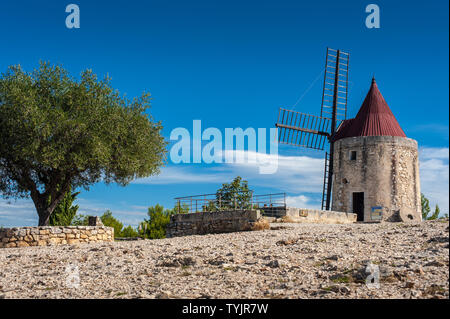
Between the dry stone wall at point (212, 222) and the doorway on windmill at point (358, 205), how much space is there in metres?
10.9

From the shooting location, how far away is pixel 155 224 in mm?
39531

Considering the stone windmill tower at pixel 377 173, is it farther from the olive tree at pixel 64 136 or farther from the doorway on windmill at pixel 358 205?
the olive tree at pixel 64 136

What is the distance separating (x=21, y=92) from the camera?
21844mm

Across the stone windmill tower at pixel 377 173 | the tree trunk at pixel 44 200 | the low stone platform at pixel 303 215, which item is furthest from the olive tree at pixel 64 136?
the stone windmill tower at pixel 377 173

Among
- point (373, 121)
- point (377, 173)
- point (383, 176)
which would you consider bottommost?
point (383, 176)

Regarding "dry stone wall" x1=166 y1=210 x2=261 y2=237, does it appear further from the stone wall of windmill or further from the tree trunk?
the stone wall of windmill

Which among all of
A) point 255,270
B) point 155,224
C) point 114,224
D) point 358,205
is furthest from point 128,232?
point 255,270

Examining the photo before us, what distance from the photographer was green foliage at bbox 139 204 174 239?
126ft

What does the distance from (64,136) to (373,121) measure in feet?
62.5

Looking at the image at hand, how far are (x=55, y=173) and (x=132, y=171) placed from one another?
3866 mm

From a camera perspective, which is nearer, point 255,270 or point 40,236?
point 255,270

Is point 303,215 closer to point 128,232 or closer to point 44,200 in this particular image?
point 44,200
